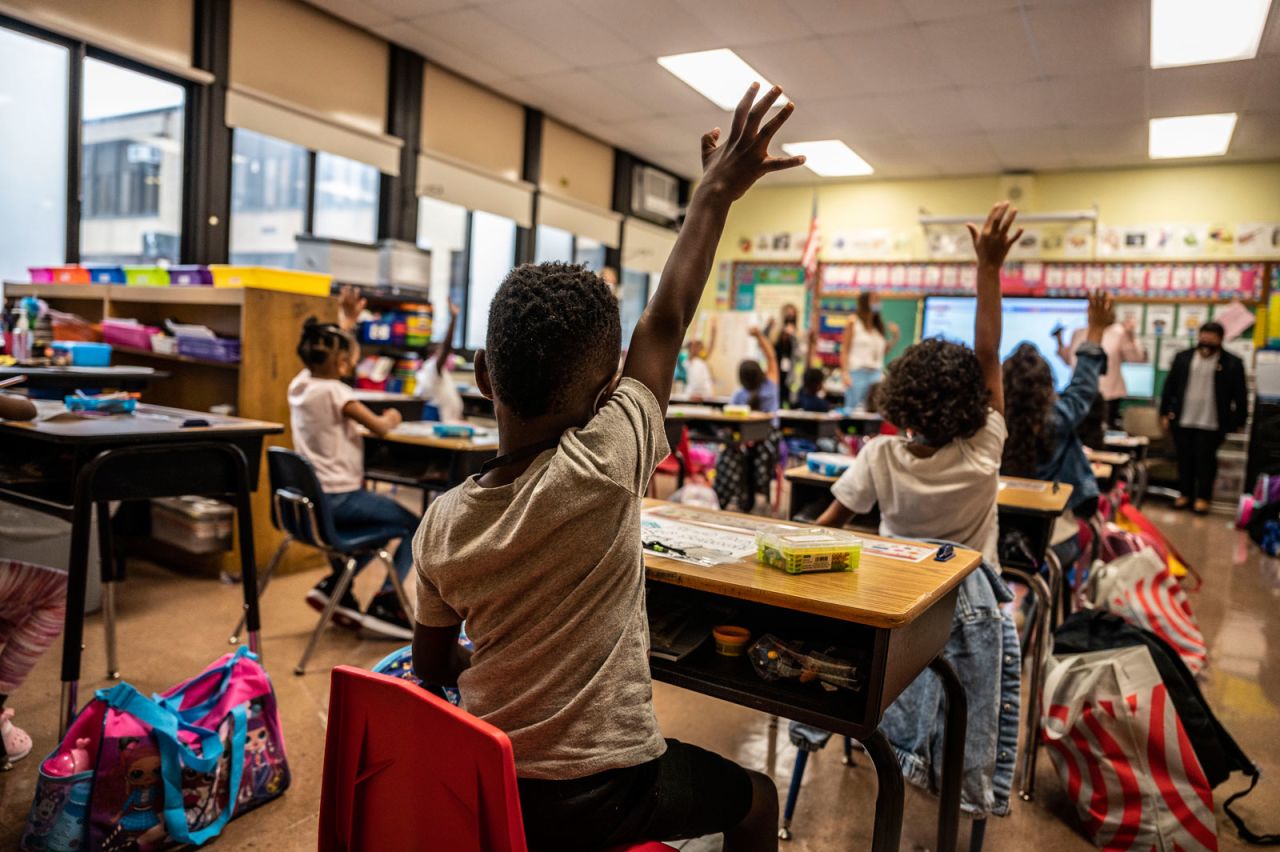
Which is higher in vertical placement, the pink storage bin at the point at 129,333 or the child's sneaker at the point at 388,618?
Result: the pink storage bin at the point at 129,333

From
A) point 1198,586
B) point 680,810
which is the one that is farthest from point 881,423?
point 680,810

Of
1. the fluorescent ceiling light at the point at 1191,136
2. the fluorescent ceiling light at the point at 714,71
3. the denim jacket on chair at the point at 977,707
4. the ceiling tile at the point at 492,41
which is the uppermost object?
the fluorescent ceiling light at the point at 1191,136

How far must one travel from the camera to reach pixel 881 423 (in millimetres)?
5898

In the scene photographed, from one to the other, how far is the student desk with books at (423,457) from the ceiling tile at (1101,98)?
16.5 feet

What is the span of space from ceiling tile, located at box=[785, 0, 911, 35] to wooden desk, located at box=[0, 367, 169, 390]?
3.93 m

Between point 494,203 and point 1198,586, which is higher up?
point 494,203

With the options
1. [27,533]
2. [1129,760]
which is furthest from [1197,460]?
[27,533]

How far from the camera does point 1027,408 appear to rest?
2.98 meters

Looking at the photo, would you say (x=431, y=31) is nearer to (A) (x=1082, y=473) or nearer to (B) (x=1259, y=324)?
(A) (x=1082, y=473)

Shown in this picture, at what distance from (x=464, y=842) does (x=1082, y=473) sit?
2.94 meters

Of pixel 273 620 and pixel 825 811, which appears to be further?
pixel 273 620

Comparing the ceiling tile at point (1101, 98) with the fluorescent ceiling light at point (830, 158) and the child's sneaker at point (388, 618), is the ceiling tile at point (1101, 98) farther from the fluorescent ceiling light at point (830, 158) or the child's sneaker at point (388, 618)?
the child's sneaker at point (388, 618)

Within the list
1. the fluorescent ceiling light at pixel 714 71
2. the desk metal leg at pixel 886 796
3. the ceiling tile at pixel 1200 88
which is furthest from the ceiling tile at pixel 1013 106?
the desk metal leg at pixel 886 796

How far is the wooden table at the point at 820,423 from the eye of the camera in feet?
17.9
